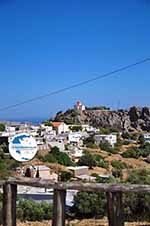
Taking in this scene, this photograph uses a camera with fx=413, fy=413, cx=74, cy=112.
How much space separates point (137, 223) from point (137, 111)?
305 ft

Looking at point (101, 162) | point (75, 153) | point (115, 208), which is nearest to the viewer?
point (115, 208)

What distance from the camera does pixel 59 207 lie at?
12.1 feet

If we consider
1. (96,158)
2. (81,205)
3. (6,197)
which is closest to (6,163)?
(96,158)

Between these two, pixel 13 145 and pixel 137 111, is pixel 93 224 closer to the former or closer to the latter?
pixel 13 145

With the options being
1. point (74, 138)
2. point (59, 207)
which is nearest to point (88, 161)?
point (74, 138)

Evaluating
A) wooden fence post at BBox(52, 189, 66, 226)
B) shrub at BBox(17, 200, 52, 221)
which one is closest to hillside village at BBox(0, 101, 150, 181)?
shrub at BBox(17, 200, 52, 221)

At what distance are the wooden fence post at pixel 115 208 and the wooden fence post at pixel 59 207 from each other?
0.41 meters

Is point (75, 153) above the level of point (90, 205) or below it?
above

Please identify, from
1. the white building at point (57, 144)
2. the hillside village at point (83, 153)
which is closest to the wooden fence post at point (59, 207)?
the hillside village at point (83, 153)

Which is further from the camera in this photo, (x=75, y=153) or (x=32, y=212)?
(x=75, y=153)

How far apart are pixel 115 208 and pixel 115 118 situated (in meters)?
93.8

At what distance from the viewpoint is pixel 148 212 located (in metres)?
5.27

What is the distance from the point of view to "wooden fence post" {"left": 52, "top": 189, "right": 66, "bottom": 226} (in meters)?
3.66

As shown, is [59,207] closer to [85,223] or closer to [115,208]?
[115,208]
